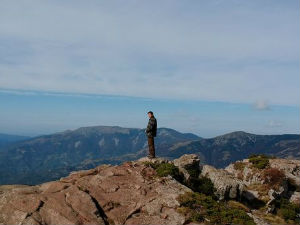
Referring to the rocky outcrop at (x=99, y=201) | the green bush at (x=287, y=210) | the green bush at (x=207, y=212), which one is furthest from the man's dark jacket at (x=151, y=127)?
the green bush at (x=287, y=210)

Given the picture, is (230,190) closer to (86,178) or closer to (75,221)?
(86,178)

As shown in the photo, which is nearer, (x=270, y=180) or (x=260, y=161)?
(x=270, y=180)

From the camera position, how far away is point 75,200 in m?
25.7

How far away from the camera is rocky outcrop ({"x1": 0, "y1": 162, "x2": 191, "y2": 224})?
76.5 ft

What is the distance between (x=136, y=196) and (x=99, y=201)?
3.32m

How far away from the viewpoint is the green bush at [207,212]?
2535 centimetres

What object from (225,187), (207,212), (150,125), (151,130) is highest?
(150,125)

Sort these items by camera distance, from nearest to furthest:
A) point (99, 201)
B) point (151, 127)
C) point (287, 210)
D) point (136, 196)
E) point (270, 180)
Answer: point (99, 201) < point (136, 196) < point (287, 210) < point (151, 127) < point (270, 180)

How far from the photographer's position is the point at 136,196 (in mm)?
28375

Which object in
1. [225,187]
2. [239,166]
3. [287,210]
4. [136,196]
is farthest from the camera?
[239,166]

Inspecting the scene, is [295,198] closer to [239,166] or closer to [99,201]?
[239,166]

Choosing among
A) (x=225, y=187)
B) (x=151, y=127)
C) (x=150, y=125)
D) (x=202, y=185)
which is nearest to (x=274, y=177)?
(x=225, y=187)

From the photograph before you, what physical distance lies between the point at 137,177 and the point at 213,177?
8.91 metres

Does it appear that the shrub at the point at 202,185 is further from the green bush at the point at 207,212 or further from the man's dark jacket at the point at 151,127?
the man's dark jacket at the point at 151,127
